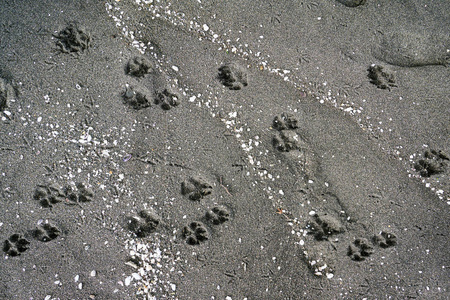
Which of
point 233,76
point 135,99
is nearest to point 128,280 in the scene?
point 135,99

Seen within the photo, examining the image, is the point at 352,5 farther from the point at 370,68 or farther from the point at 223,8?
the point at 223,8

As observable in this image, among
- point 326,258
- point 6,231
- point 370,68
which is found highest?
point 370,68

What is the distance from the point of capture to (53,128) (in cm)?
277

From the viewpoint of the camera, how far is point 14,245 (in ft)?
8.84

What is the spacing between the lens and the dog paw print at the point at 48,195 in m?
2.72

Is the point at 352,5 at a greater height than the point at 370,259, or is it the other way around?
the point at 352,5

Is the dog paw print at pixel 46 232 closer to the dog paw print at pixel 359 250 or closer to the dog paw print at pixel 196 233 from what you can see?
the dog paw print at pixel 196 233

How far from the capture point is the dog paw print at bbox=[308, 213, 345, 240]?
9.12 feet

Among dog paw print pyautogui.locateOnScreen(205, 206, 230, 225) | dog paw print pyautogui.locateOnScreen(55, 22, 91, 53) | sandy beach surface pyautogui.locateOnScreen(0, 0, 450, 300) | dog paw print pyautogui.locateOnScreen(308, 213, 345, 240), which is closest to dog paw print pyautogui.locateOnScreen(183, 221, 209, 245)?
sandy beach surface pyautogui.locateOnScreen(0, 0, 450, 300)

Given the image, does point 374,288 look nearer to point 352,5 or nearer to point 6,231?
point 352,5

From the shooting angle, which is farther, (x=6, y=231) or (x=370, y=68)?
(x=370, y=68)

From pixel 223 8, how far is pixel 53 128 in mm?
2091

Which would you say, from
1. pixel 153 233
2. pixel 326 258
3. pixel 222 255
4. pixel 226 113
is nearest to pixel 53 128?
pixel 153 233

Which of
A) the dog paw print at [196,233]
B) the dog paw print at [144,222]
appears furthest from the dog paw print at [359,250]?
the dog paw print at [144,222]
